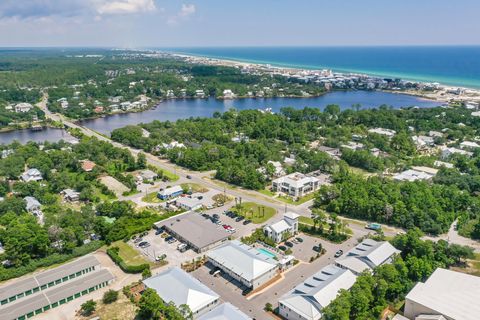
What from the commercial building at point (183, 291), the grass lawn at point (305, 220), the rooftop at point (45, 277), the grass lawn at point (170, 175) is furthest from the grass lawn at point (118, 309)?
the grass lawn at point (170, 175)

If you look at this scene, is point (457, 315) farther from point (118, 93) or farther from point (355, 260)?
point (118, 93)

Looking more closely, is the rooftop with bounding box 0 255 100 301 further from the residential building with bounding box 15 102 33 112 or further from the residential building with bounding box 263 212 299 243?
the residential building with bounding box 15 102 33 112

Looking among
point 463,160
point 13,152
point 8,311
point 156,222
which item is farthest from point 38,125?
point 463,160

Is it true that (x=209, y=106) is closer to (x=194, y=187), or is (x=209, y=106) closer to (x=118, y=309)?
(x=194, y=187)

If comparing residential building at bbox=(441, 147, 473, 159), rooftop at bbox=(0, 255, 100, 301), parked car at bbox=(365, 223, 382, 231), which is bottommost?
rooftop at bbox=(0, 255, 100, 301)

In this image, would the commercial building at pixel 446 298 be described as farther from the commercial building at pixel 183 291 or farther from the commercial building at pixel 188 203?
the commercial building at pixel 188 203

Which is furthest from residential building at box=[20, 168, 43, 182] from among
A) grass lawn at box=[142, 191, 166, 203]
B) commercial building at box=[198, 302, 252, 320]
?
commercial building at box=[198, 302, 252, 320]
